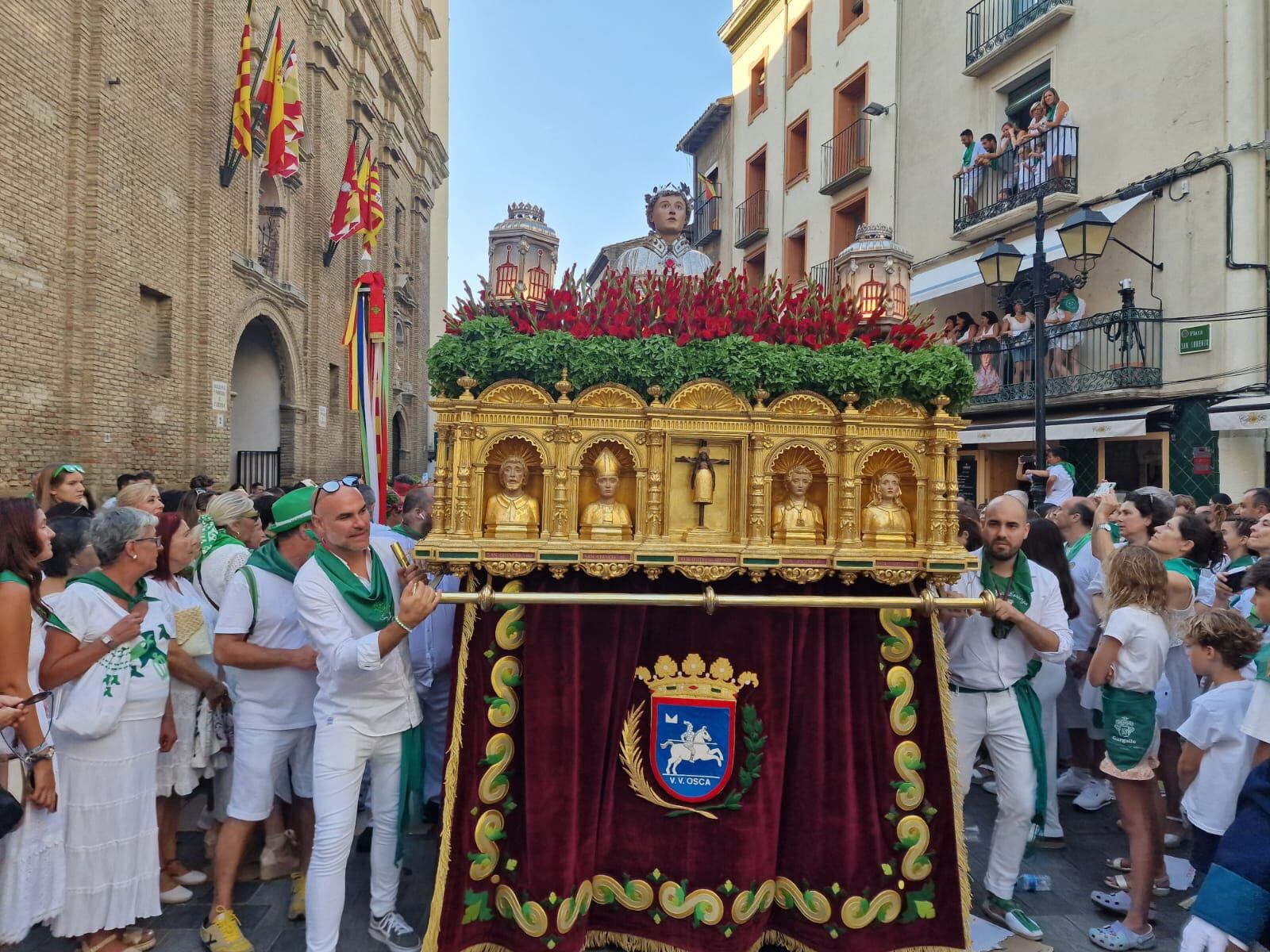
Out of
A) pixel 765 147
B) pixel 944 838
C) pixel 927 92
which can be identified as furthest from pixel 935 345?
pixel 765 147

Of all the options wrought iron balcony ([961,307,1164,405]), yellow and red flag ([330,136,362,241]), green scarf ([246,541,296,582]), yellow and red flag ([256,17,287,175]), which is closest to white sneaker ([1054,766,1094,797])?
green scarf ([246,541,296,582])

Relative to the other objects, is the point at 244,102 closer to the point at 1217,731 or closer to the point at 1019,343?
the point at 1019,343

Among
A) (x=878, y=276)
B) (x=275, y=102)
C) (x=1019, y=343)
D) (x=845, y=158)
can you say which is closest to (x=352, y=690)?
(x=878, y=276)

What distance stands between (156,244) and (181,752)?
34.1 ft

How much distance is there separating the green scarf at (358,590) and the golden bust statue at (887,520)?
205 centimetres

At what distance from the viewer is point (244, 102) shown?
12.7 meters

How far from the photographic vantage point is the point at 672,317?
339 centimetres

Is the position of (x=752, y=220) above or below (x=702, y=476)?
above

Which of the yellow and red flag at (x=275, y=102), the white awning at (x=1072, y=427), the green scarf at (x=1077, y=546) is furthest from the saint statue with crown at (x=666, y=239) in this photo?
the yellow and red flag at (x=275, y=102)

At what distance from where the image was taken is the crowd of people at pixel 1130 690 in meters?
3.32

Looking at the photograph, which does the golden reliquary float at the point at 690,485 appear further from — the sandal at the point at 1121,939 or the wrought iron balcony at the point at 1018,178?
the wrought iron balcony at the point at 1018,178

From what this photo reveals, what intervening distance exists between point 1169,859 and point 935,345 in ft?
11.0

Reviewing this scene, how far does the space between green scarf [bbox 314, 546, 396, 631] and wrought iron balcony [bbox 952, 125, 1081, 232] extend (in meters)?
Result: 12.3

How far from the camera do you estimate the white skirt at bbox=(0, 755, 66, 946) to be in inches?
122
